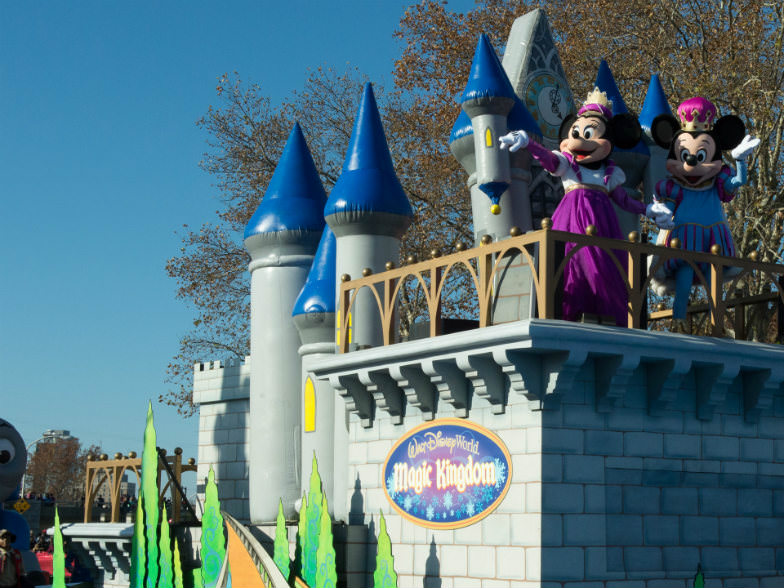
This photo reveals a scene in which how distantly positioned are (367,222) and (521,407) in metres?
3.75

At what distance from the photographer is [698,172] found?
476 inches

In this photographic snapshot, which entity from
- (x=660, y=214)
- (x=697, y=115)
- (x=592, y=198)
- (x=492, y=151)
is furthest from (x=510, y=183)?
(x=697, y=115)

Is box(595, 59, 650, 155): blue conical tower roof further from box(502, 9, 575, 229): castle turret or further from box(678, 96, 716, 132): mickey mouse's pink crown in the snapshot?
box(678, 96, 716, 132): mickey mouse's pink crown

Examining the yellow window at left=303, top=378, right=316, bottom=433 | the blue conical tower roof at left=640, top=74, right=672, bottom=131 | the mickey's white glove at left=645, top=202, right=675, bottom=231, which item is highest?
the blue conical tower roof at left=640, top=74, right=672, bottom=131

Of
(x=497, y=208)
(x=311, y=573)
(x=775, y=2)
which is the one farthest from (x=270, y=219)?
(x=775, y=2)

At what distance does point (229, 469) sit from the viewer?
1788 centimetres

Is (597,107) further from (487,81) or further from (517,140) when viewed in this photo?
(487,81)

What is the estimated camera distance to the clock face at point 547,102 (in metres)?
13.8

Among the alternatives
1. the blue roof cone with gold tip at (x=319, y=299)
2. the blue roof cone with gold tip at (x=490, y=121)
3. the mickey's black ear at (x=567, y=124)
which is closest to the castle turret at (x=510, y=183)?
the blue roof cone with gold tip at (x=490, y=121)

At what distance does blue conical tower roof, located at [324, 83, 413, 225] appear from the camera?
1302 cm

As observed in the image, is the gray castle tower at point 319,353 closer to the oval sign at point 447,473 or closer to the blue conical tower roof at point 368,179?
the blue conical tower roof at point 368,179

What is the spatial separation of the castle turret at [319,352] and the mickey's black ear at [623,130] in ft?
12.8

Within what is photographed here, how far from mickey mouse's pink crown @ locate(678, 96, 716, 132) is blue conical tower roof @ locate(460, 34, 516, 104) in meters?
1.89

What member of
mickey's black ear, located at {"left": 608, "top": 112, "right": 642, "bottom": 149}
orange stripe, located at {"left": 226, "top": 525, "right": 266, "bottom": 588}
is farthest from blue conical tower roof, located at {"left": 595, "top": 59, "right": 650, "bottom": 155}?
orange stripe, located at {"left": 226, "top": 525, "right": 266, "bottom": 588}
